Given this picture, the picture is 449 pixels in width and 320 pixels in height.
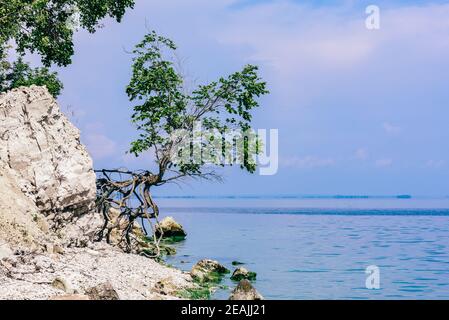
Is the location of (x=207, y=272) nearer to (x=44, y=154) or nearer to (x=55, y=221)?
(x=55, y=221)

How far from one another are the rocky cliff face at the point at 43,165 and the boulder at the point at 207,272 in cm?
370

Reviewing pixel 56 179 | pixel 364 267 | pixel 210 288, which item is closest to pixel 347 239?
pixel 364 267

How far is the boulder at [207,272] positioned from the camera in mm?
→ 19531

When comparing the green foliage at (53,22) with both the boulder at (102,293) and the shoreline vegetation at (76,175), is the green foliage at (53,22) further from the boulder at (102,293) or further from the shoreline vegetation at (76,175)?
the boulder at (102,293)

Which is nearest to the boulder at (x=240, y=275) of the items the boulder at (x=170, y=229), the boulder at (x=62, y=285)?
the boulder at (x=62, y=285)

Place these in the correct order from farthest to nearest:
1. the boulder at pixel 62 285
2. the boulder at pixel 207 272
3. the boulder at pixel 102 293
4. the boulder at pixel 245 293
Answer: the boulder at pixel 207 272 → the boulder at pixel 245 293 → the boulder at pixel 62 285 → the boulder at pixel 102 293

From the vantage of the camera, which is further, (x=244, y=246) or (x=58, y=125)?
(x=244, y=246)

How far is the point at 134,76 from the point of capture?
72.3 ft

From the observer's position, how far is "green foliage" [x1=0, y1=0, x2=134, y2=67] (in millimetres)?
22266

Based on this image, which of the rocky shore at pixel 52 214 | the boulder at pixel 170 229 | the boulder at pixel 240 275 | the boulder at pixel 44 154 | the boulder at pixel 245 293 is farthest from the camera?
the boulder at pixel 170 229

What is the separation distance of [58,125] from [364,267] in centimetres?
1667

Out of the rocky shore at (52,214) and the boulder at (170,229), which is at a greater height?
the rocky shore at (52,214)

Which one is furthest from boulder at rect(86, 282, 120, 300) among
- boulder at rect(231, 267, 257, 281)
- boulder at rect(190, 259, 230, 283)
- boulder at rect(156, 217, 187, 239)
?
boulder at rect(156, 217, 187, 239)
